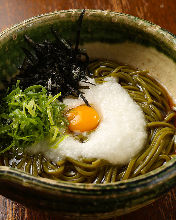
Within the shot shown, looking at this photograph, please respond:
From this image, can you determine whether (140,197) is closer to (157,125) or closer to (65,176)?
(65,176)

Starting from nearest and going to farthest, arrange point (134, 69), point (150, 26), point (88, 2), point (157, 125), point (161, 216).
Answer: point (161, 216), point (157, 125), point (150, 26), point (134, 69), point (88, 2)

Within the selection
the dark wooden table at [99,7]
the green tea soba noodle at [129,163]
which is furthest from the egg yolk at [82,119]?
the dark wooden table at [99,7]

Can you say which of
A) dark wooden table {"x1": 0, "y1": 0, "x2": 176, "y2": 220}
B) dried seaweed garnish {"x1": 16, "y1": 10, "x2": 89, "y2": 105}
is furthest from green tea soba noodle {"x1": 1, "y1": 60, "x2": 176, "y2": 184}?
dark wooden table {"x1": 0, "y1": 0, "x2": 176, "y2": 220}

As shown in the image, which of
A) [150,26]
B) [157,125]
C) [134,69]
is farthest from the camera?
[134,69]

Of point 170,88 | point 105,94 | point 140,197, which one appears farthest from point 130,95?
point 140,197

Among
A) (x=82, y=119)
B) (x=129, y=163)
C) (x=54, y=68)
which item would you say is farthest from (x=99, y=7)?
(x=129, y=163)

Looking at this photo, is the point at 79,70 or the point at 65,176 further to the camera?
the point at 79,70

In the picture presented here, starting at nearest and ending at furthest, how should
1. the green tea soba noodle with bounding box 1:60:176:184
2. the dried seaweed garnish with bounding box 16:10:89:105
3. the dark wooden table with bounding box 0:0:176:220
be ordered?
the green tea soba noodle with bounding box 1:60:176:184, the dried seaweed garnish with bounding box 16:10:89:105, the dark wooden table with bounding box 0:0:176:220

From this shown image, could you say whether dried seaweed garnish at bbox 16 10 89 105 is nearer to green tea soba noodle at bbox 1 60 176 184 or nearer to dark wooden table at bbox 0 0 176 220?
green tea soba noodle at bbox 1 60 176 184
